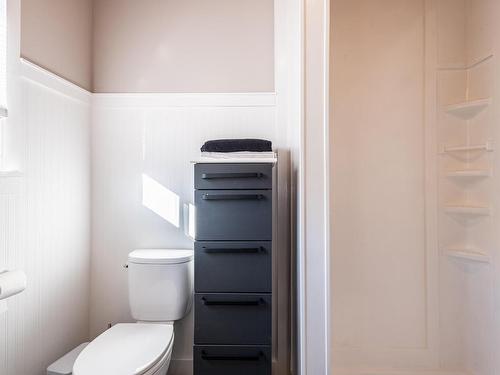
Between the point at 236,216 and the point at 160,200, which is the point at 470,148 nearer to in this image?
the point at 236,216

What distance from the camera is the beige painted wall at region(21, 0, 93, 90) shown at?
1.42 m

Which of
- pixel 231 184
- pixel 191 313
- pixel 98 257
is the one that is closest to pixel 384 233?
pixel 231 184

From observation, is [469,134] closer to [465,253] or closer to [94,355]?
[465,253]

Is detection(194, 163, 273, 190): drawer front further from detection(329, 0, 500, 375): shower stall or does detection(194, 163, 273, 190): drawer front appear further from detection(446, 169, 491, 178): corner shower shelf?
detection(446, 169, 491, 178): corner shower shelf

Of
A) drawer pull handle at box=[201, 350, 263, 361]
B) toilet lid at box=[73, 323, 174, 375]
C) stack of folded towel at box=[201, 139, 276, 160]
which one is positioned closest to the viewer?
toilet lid at box=[73, 323, 174, 375]

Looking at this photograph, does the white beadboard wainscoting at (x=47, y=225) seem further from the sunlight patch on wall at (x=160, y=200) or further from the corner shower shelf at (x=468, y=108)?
the corner shower shelf at (x=468, y=108)

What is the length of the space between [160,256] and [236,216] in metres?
0.51

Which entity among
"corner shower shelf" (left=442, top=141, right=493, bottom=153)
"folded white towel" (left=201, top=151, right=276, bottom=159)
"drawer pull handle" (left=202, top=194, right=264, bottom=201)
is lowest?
"drawer pull handle" (left=202, top=194, right=264, bottom=201)

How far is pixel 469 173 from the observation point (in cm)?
165

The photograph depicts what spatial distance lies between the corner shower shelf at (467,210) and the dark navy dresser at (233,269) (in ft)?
3.51

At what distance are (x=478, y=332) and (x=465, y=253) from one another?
448 millimetres

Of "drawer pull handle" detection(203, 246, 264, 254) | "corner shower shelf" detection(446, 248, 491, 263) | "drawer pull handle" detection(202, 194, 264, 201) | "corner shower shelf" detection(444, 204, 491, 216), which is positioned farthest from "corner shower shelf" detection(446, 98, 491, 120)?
"drawer pull handle" detection(203, 246, 264, 254)

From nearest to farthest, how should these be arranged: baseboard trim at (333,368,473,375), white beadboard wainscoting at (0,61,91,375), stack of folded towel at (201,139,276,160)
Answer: white beadboard wainscoting at (0,61,91,375), stack of folded towel at (201,139,276,160), baseboard trim at (333,368,473,375)

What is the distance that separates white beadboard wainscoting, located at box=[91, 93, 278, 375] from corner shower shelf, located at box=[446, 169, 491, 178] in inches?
41.1
